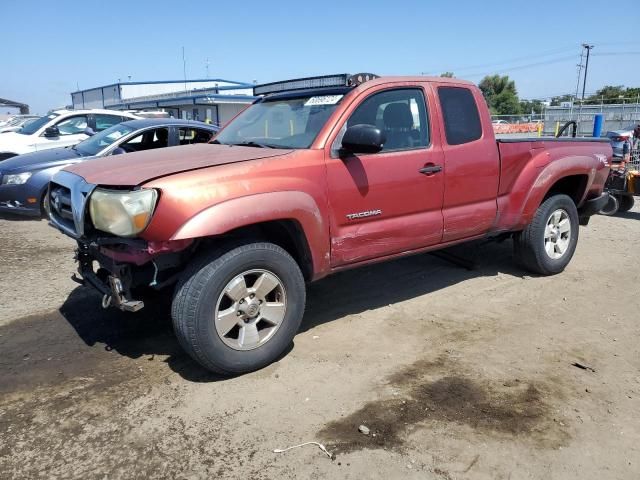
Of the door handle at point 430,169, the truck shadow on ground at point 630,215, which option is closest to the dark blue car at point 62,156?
the door handle at point 430,169

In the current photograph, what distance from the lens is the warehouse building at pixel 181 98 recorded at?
116 feet

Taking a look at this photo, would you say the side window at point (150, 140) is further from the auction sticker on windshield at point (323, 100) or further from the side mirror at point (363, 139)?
the side mirror at point (363, 139)

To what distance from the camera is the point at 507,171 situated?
4898 millimetres

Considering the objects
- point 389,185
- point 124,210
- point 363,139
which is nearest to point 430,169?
point 389,185

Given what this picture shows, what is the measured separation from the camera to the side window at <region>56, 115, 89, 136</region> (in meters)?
10.2

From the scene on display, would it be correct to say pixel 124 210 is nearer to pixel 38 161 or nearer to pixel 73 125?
pixel 38 161

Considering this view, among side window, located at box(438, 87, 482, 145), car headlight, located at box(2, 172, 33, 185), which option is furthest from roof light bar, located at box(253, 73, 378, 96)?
car headlight, located at box(2, 172, 33, 185)

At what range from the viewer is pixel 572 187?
A: 588 cm

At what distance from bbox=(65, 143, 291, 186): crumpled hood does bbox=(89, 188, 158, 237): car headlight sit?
8cm

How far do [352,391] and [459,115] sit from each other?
8.71 ft

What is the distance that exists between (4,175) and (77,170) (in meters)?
4.86

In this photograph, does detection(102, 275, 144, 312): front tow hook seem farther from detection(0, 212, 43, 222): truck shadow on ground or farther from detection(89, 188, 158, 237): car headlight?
detection(0, 212, 43, 222): truck shadow on ground

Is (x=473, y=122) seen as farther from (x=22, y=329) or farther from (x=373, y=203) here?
(x=22, y=329)

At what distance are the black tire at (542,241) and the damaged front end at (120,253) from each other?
357 cm
